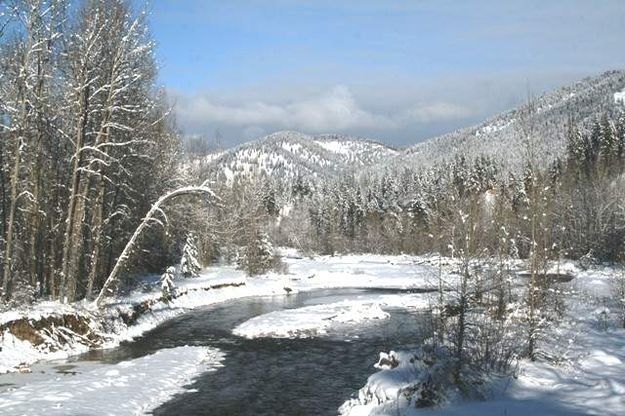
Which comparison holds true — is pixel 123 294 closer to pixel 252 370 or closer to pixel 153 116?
pixel 153 116

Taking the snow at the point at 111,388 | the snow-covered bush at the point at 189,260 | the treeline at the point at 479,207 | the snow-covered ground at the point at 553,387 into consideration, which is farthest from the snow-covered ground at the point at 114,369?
the snow-covered bush at the point at 189,260

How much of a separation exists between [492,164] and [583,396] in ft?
370

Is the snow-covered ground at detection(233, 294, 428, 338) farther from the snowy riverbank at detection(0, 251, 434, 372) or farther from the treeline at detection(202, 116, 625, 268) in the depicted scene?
the treeline at detection(202, 116, 625, 268)

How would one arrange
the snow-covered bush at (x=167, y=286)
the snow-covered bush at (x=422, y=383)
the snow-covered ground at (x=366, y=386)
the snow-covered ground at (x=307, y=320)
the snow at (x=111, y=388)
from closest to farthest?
the snow-covered ground at (x=366, y=386) → the snow-covered bush at (x=422, y=383) → the snow at (x=111, y=388) → the snow-covered ground at (x=307, y=320) → the snow-covered bush at (x=167, y=286)

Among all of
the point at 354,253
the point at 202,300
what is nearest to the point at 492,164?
the point at 354,253

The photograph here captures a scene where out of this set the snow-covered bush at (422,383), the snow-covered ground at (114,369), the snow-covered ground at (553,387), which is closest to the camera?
the snow-covered ground at (553,387)

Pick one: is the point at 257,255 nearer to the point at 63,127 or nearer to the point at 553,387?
the point at 63,127

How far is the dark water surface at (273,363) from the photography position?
1379 cm

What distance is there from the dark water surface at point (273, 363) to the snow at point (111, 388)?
608 mm

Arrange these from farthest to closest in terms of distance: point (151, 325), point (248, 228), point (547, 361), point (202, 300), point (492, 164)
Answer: point (492, 164) < point (248, 228) < point (202, 300) < point (151, 325) < point (547, 361)

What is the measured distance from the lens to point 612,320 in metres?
19.1

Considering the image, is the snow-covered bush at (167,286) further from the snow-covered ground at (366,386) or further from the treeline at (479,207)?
the treeline at (479,207)

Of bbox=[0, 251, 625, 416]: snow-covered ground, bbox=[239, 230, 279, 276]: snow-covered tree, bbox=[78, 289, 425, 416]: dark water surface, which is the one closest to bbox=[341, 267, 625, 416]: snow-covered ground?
bbox=[0, 251, 625, 416]: snow-covered ground

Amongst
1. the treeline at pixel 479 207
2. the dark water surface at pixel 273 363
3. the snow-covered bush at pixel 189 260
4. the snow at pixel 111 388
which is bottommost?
the dark water surface at pixel 273 363
